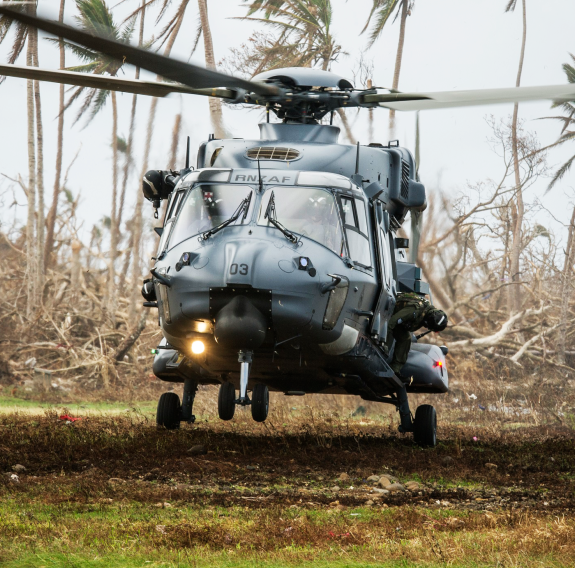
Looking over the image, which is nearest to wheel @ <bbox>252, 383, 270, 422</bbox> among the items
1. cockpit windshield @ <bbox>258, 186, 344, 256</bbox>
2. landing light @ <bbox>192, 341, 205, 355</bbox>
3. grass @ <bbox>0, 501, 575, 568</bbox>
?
landing light @ <bbox>192, 341, 205, 355</bbox>

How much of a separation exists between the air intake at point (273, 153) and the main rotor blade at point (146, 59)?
672 millimetres

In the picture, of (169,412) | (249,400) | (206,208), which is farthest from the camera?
(169,412)

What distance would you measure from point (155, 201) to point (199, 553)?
Result: 278 inches

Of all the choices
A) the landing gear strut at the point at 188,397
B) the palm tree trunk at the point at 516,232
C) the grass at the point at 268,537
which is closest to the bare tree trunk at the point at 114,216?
the palm tree trunk at the point at 516,232

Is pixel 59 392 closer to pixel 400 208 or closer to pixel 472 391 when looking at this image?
pixel 472 391

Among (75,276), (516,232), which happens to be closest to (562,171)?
(516,232)

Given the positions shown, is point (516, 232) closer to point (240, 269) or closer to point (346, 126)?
point (346, 126)

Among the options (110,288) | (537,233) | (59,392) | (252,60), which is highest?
(252,60)

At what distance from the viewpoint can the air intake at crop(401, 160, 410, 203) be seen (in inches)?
483

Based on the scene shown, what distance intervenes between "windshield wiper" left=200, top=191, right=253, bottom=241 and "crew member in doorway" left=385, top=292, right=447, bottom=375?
2.93 metres

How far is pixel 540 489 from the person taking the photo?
8.23 m

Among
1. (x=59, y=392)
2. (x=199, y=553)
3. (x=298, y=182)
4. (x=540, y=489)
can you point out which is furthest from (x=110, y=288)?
(x=199, y=553)

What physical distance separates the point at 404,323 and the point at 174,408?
326cm

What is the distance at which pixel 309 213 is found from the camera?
381 inches
